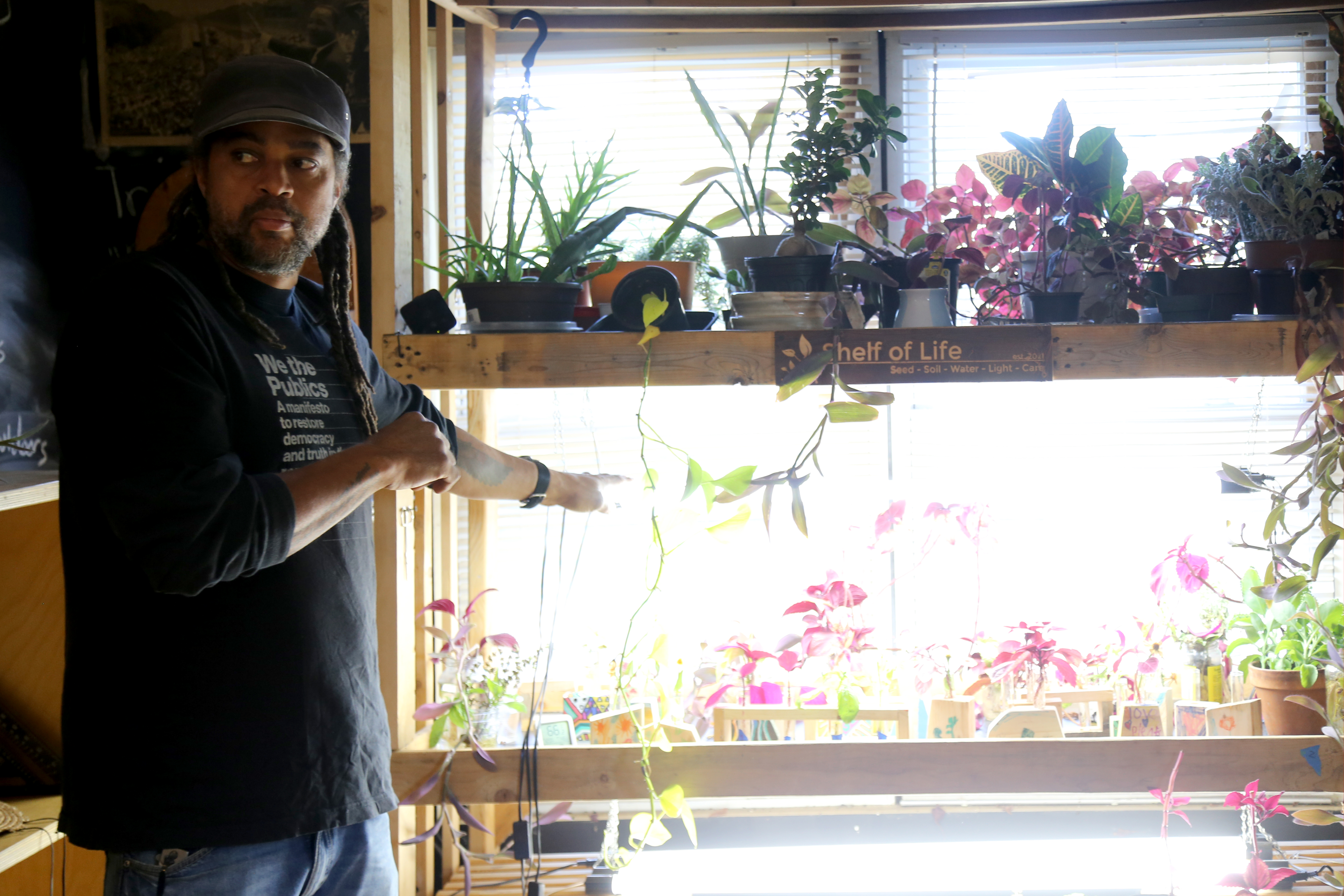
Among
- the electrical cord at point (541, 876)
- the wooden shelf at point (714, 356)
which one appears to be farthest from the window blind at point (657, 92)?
the electrical cord at point (541, 876)

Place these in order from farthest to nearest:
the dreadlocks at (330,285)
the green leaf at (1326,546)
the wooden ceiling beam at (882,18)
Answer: the wooden ceiling beam at (882,18), the green leaf at (1326,546), the dreadlocks at (330,285)

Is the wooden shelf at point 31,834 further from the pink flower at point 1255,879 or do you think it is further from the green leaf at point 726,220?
the pink flower at point 1255,879

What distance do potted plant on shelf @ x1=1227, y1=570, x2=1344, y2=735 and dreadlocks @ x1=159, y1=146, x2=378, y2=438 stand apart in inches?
59.4

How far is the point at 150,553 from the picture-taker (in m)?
0.95

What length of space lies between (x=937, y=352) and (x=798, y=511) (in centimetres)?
33

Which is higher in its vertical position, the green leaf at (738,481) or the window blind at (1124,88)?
the window blind at (1124,88)

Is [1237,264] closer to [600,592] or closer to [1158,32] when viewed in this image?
[1158,32]

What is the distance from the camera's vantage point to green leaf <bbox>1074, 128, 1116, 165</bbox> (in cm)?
151

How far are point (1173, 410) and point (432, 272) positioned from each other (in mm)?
1742

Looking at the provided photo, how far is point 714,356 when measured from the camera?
4.82ft

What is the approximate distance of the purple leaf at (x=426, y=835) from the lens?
5.26 ft

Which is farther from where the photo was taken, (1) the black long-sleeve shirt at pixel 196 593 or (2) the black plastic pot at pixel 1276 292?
(2) the black plastic pot at pixel 1276 292

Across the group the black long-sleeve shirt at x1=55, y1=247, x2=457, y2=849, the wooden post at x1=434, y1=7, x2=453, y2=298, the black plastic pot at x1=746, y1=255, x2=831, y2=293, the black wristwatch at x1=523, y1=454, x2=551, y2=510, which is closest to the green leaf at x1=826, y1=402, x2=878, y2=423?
the black plastic pot at x1=746, y1=255, x2=831, y2=293

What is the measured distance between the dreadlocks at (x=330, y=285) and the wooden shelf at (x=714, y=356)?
17cm
